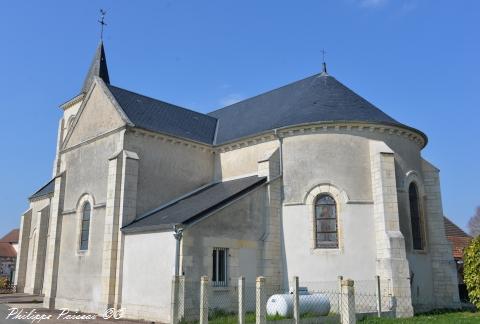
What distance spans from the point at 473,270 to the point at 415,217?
6.62 m

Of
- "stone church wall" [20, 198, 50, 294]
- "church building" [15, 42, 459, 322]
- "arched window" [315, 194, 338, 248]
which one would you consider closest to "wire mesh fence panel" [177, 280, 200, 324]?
"church building" [15, 42, 459, 322]

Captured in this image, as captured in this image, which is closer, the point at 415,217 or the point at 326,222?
the point at 326,222

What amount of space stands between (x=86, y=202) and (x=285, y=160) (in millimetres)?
8600

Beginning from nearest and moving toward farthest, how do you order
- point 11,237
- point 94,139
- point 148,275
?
point 148,275
point 94,139
point 11,237

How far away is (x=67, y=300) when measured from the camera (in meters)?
17.9

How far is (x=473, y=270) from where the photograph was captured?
11.2 m

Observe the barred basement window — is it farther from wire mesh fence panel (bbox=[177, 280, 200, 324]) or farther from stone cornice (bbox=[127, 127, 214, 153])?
stone cornice (bbox=[127, 127, 214, 153])

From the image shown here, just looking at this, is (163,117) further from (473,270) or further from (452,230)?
Result: (452,230)

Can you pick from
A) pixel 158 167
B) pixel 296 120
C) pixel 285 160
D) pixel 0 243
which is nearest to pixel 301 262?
pixel 285 160

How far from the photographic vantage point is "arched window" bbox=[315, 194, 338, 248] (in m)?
16.2

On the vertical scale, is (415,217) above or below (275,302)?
above

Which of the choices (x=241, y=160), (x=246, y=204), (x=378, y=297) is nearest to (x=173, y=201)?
(x=241, y=160)

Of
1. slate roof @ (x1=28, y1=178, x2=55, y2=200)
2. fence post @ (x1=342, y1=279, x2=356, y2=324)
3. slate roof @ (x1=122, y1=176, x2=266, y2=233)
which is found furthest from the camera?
slate roof @ (x1=28, y1=178, x2=55, y2=200)

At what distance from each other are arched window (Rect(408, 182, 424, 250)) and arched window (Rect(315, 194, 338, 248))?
352 cm
